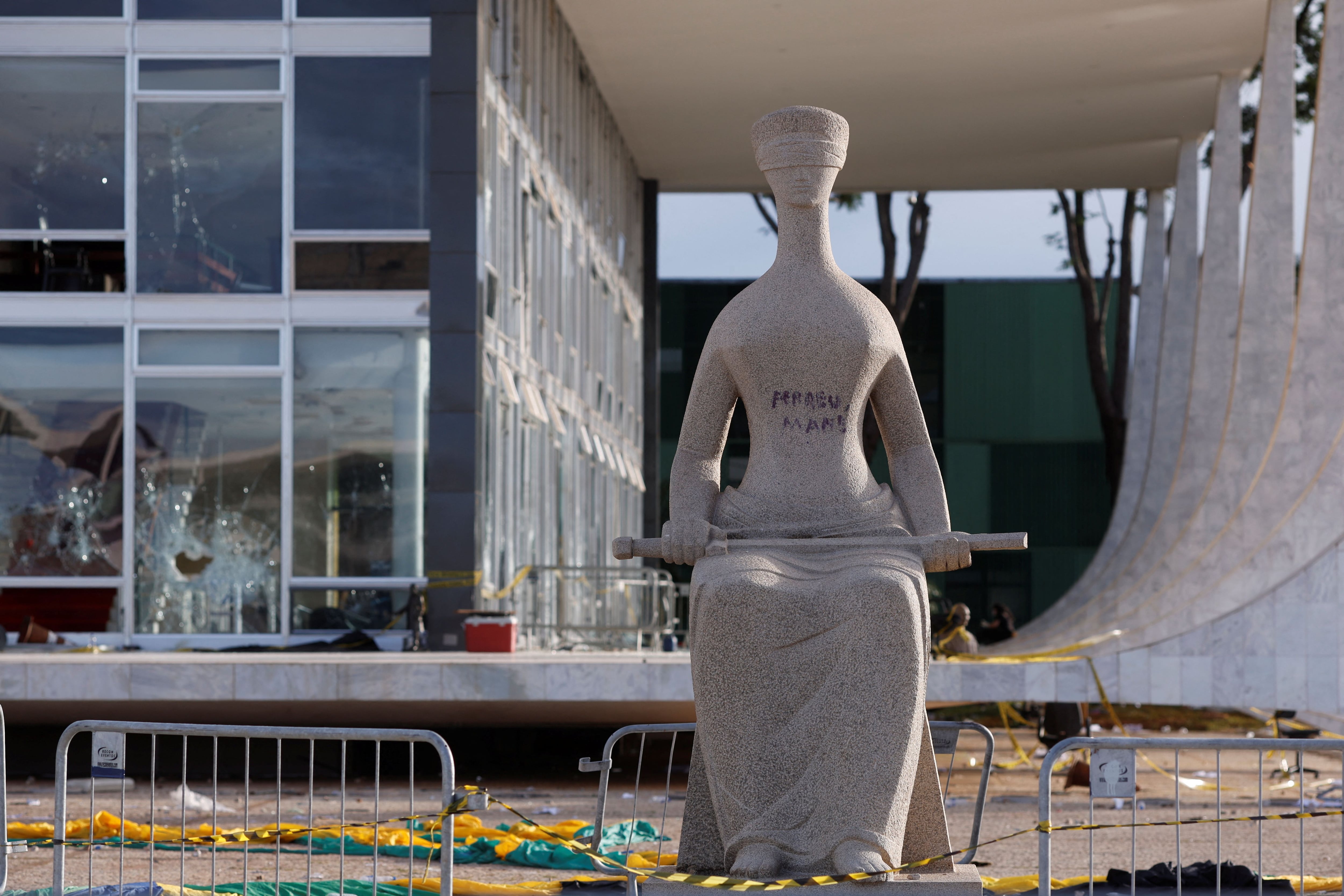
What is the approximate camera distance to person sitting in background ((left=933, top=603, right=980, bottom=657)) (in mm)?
19125

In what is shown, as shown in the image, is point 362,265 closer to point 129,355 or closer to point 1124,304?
point 129,355

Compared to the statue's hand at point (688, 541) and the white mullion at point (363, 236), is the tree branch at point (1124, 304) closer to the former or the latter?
the white mullion at point (363, 236)

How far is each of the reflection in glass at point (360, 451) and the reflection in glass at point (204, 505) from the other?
324 millimetres

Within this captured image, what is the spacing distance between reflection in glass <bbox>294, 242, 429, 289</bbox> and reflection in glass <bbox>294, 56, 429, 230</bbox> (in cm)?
20

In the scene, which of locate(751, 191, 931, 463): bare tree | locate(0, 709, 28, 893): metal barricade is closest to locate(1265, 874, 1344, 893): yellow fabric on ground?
locate(0, 709, 28, 893): metal barricade

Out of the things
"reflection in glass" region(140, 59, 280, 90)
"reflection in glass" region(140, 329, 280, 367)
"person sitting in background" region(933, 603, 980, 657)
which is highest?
"reflection in glass" region(140, 59, 280, 90)

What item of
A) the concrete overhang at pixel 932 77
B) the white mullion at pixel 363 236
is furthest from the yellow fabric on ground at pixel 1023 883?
the concrete overhang at pixel 932 77

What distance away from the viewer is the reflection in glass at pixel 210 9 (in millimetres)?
17938

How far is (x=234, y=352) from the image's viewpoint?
703 inches

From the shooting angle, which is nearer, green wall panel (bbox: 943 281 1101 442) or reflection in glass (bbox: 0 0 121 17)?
reflection in glass (bbox: 0 0 121 17)

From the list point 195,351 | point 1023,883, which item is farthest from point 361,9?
point 1023,883

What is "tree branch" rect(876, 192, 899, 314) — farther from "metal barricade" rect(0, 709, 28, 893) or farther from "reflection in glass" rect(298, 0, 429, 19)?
"metal barricade" rect(0, 709, 28, 893)

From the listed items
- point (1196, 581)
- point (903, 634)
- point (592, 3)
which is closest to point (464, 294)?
point (592, 3)

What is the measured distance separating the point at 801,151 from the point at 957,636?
42.3ft
